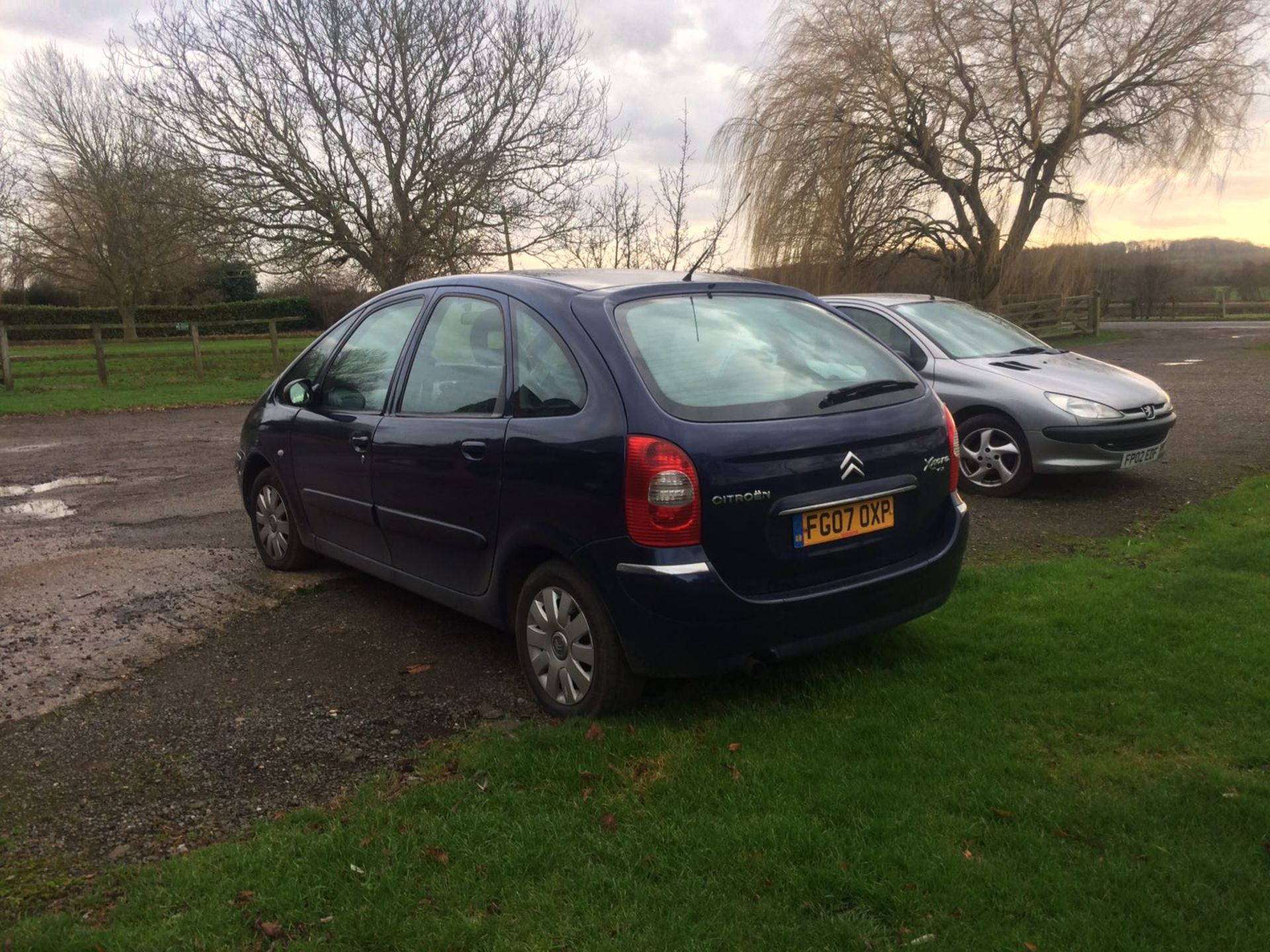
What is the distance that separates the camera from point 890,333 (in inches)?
326

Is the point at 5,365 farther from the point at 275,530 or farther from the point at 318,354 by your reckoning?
the point at 318,354

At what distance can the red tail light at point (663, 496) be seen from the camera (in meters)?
3.29

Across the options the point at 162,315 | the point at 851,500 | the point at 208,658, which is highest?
the point at 162,315

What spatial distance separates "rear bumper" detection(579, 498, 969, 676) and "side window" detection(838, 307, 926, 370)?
4661 mm

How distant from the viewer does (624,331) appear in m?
3.70

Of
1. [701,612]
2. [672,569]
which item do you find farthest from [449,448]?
[701,612]

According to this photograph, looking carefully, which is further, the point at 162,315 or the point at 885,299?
the point at 162,315

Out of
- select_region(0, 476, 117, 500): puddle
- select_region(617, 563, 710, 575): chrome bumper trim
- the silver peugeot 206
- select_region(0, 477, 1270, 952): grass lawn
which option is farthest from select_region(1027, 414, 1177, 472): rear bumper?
select_region(0, 476, 117, 500): puddle

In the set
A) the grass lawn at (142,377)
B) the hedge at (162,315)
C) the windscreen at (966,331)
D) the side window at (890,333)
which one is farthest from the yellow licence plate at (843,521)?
the hedge at (162,315)

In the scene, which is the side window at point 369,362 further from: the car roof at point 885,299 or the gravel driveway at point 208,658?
the car roof at point 885,299

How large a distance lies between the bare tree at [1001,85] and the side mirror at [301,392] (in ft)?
54.9

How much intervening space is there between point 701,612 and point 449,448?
1386mm

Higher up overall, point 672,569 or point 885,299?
point 885,299

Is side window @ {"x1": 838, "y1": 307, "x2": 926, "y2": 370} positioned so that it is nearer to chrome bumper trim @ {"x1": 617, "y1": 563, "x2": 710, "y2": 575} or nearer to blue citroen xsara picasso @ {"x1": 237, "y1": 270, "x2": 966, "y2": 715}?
blue citroen xsara picasso @ {"x1": 237, "y1": 270, "x2": 966, "y2": 715}
